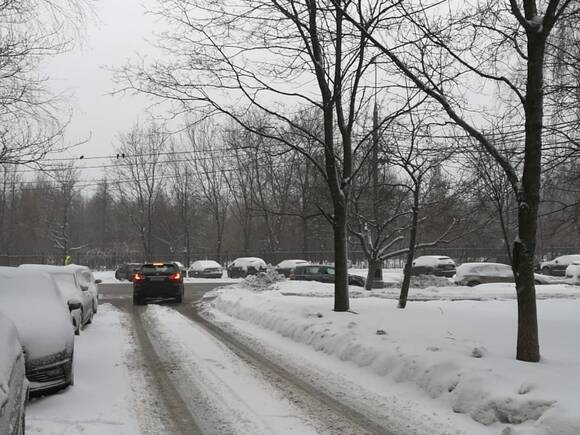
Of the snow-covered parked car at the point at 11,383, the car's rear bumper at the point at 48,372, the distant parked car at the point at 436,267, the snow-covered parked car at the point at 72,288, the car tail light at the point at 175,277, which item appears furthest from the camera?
the distant parked car at the point at 436,267

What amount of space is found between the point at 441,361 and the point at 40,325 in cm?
510

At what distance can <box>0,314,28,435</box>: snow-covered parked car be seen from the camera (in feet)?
11.2

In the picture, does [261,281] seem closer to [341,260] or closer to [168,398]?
[341,260]

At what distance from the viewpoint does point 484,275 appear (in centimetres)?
2858

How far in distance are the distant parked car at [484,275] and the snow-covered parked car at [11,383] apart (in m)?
26.7

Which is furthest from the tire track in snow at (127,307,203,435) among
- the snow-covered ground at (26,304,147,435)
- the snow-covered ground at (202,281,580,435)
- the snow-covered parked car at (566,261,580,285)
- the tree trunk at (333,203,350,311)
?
the snow-covered parked car at (566,261,580,285)

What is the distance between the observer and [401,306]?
13.9 metres

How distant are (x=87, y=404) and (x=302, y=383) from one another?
2.81m

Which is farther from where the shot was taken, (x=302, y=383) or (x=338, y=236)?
(x=338, y=236)

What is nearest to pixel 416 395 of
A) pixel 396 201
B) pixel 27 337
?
pixel 27 337

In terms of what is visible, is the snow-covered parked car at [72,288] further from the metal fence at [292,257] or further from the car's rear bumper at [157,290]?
the metal fence at [292,257]

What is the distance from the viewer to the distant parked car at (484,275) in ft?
93.4

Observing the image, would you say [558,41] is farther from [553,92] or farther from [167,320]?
[167,320]

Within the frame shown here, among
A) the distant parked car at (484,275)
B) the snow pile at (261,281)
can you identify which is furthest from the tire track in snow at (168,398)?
the distant parked car at (484,275)
